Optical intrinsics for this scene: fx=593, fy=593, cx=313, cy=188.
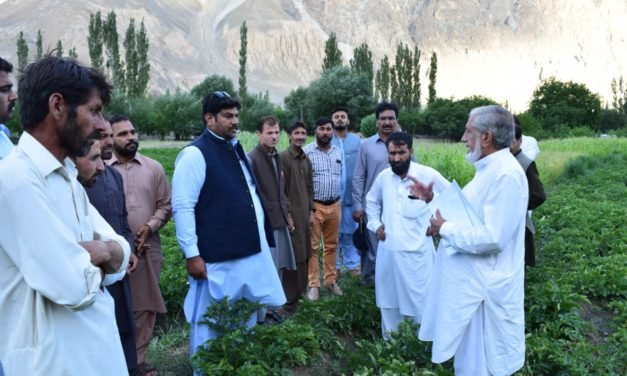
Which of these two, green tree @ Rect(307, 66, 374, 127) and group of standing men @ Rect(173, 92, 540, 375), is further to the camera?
green tree @ Rect(307, 66, 374, 127)

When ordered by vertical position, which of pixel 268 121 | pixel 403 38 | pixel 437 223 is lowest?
pixel 437 223

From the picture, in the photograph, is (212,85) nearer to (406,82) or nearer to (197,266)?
(406,82)

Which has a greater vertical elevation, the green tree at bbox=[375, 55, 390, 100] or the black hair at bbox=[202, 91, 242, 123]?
the green tree at bbox=[375, 55, 390, 100]

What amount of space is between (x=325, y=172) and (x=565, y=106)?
1687 inches

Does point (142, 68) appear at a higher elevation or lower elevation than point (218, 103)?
higher

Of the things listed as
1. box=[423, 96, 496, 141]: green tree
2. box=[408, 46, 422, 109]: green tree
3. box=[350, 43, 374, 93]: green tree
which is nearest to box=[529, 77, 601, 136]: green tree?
box=[423, 96, 496, 141]: green tree

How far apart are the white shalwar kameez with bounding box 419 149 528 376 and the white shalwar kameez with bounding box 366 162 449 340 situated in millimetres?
1407

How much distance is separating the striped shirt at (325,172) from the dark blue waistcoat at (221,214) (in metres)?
2.89

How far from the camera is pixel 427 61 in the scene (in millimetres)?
84250

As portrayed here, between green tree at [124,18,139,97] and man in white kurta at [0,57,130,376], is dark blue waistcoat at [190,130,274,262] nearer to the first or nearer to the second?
man in white kurta at [0,57,130,376]

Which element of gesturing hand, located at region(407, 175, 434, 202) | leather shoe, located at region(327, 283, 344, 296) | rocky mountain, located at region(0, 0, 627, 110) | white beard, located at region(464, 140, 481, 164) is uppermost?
rocky mountain, located at region(0, 0, 627, 110)

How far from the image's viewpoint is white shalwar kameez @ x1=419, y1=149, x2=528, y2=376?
3221mm

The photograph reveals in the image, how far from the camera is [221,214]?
3951 mm

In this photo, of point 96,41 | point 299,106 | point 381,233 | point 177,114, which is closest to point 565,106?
point 299,106
